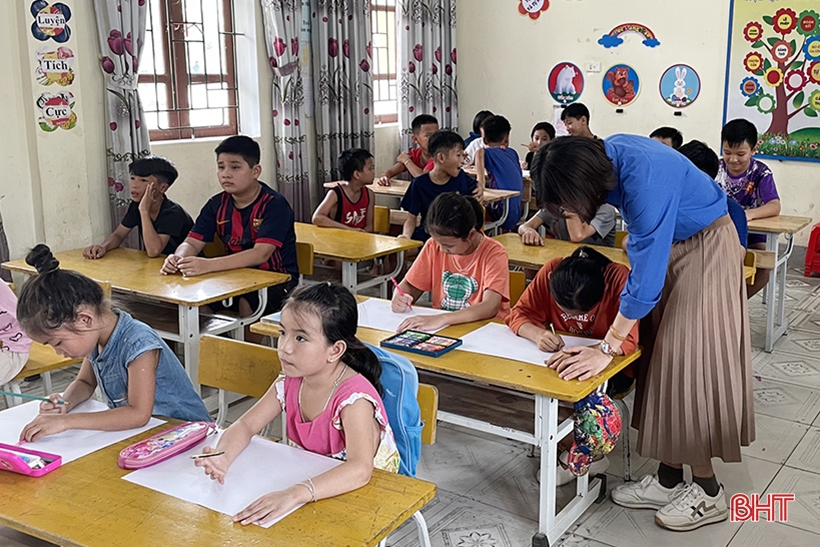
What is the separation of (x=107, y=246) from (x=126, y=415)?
233cm

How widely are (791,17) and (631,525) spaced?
17.9ft

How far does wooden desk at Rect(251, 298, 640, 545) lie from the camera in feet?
7.50

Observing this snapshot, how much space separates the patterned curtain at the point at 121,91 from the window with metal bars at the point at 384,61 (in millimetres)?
2831

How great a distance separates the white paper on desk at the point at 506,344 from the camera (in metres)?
2.51

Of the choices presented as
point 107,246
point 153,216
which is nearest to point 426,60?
point 153,216

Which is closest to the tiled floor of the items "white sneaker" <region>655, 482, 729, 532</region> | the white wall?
"white sneaker" <region>655, 482, 729, 532</region>

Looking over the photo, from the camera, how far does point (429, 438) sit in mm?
2078

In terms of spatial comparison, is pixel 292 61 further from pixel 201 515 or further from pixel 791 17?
pixel 201 515

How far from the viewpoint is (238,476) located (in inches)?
67.4

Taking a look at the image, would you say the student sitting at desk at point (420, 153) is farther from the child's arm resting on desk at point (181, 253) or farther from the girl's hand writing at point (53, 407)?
the girl's hand writing at point (53, 407)

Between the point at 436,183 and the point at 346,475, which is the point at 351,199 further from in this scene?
the point at 346,475

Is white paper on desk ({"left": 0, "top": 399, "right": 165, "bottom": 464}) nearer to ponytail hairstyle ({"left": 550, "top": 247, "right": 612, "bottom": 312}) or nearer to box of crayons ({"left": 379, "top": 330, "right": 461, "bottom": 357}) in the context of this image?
box of crayons ({"left": 379, "top": 330, "right": 461, "bottom": 357})

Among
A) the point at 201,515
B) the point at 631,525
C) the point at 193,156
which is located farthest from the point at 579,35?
the point at 201,515

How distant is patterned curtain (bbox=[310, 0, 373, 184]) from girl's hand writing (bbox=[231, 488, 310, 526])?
551 centimetres
